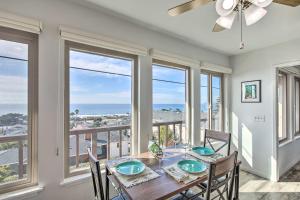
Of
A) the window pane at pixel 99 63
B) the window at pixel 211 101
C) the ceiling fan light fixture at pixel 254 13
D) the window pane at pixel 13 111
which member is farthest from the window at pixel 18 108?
the window at pixel 211 101

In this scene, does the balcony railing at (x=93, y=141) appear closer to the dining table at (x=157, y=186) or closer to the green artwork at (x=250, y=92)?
the dining table at (x=157, y=186)

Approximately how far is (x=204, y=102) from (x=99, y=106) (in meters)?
2.16

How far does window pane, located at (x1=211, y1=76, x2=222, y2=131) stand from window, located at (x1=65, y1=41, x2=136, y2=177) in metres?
2.02

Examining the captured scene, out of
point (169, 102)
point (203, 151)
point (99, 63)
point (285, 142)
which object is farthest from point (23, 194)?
point (285, 142)

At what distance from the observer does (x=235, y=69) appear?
12.1 ft

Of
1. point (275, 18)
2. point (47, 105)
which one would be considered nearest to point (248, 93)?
point (275, 18)

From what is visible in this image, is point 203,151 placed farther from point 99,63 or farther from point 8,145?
point 8,145

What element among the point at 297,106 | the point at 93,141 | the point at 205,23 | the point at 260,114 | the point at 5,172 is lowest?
the point at 5,172

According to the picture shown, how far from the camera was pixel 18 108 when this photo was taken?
1640 millimetres

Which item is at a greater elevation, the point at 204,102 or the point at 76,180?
the point at 204,102

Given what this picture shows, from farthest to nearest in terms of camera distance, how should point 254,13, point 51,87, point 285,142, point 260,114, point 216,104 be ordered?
1. point 216,104
2. point 285,142
3. point 260,114
4. point 51,87
5. point 254,13

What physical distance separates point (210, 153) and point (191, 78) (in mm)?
1491

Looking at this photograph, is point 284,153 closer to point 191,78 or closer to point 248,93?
point 248,93

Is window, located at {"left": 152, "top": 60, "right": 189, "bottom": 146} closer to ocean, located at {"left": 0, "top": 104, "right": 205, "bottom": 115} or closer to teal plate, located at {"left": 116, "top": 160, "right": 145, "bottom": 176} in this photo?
ocean, located at {"left": 0, "top": 104, "right": 205, "bottom": 115}
